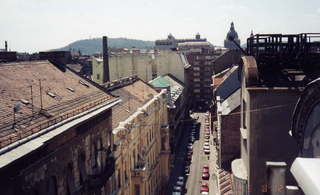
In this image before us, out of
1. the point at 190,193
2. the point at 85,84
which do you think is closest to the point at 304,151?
the point at 85,84

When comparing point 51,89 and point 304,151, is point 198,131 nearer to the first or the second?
point 51,89

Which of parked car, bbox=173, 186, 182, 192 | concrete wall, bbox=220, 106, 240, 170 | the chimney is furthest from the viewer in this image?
the chimney

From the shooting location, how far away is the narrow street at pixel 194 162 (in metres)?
50.3

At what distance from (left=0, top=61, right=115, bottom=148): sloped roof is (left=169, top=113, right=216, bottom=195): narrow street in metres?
23.5

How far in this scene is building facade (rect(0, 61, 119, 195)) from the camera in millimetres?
14070

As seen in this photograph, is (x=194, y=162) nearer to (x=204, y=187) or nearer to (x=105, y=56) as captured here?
(x=204, y=187)

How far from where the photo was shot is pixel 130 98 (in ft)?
141

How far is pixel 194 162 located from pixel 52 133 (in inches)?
1929

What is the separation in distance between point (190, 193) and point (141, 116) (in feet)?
55.8

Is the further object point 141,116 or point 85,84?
point 141,116

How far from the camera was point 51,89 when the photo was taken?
22.6m

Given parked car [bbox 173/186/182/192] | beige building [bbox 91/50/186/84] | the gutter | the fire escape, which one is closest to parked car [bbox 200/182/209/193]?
parked car [bbox 173/186/182/192]

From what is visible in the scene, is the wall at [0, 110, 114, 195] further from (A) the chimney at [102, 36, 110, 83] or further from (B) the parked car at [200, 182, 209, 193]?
(A) the chimney at [102, 36, 110, 83]

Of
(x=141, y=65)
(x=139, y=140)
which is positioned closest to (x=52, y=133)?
(x=139, y=140)
